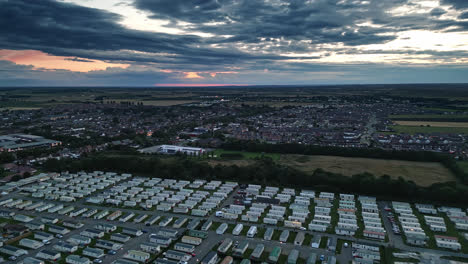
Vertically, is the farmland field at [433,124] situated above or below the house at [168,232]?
above

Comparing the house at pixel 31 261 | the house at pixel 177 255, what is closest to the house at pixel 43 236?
the house at pixel 31 261

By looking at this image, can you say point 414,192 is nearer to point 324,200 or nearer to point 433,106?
point 324,200

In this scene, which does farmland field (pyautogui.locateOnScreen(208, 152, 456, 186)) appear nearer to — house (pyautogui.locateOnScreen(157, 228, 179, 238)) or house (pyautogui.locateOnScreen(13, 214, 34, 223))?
house (pyautogui.locateOnScreen(157, 228, 179, 238))

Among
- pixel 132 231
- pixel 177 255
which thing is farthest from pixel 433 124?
pixel 132 231

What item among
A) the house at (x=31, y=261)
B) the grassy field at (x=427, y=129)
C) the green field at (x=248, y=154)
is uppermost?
the grassy field at (x=427, y=129)

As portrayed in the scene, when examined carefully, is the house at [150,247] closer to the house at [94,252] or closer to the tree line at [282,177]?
the house at [94,252]

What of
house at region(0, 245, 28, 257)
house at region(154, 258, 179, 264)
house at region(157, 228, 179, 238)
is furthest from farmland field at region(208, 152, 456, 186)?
house at region(0, 245, 28, 257)

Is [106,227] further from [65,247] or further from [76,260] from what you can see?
[76,260]
